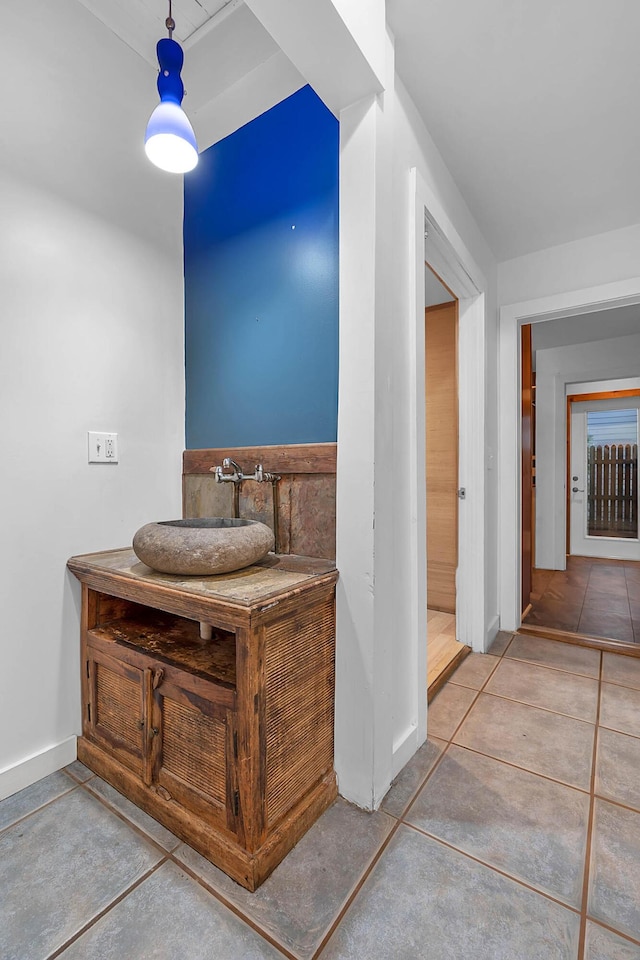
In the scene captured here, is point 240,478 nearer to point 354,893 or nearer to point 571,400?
point 354,893

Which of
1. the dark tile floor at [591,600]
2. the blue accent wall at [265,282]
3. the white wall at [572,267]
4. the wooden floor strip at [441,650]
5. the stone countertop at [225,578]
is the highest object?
the white wall at [572,267]

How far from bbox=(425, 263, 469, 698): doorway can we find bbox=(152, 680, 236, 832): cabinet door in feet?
6.73

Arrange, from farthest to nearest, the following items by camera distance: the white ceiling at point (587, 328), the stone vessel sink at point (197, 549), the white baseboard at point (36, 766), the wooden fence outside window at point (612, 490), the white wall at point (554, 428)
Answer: the wooden fence outside window at point (612, 490)
the white wall at point (554, 428)
the white ceiling at point (587, 328)
the white baseboard at point (36, 766)
the stone vessel sink at point (197, 549)

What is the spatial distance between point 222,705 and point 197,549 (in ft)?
1.34

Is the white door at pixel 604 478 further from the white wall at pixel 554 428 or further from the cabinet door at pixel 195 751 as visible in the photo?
the cabinet door at pixel 195 751

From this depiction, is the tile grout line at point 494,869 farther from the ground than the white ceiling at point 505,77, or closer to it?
closer to it

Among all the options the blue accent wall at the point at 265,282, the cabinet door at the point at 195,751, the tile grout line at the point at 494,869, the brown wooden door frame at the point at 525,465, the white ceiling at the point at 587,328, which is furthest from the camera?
the white ceiling at the point at 587,328

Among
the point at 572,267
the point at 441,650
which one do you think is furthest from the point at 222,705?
the point at 572,267

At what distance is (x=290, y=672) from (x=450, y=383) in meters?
2.45

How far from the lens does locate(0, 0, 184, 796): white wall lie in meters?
1.40

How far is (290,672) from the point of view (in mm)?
1180

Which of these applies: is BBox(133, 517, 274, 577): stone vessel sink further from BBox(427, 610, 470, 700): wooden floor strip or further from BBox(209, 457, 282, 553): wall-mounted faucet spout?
BBox(427, 610, 470, 700): wooden floor strip

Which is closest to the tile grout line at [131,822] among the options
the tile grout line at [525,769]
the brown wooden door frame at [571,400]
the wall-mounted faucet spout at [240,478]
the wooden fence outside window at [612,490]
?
the wall-mounted faucet spout at [240,478]

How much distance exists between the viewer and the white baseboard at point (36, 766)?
1.36 metres
